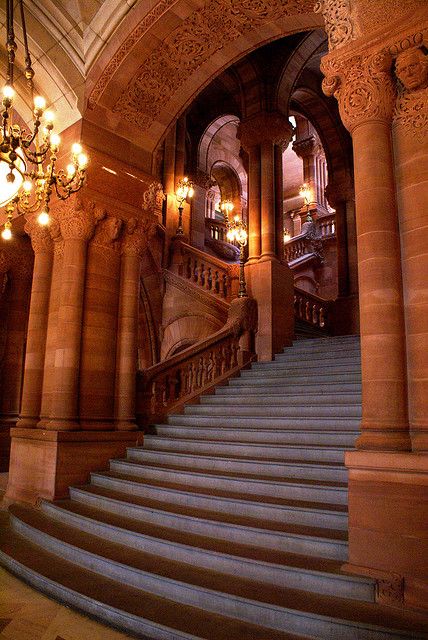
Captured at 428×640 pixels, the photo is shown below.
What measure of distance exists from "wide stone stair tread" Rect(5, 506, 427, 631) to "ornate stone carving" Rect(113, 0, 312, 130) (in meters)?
5.41

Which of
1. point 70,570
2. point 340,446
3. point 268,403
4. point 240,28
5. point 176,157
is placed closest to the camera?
point 70,570

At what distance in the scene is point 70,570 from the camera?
13.0 feet

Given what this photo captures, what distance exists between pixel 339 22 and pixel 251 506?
4001 millimetres

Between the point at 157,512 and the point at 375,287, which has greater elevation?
the point at 375,287

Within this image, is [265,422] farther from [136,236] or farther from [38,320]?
[38,320]

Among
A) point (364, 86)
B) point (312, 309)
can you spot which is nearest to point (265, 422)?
point (364, 86)

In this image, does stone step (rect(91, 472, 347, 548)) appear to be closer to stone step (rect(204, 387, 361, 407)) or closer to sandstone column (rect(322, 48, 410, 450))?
sandstone column (rect(322, 48, 410, 450))

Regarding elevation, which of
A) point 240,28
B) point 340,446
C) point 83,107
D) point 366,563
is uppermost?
point 240,28

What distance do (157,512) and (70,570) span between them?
2.87 ft

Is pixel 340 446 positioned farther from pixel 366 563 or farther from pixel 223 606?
pixel 223 606

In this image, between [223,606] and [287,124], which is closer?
[223,606]

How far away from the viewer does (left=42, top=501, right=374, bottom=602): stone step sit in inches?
123

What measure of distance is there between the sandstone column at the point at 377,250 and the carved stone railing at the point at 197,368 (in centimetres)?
428

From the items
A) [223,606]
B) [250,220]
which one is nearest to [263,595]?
[223,606]
